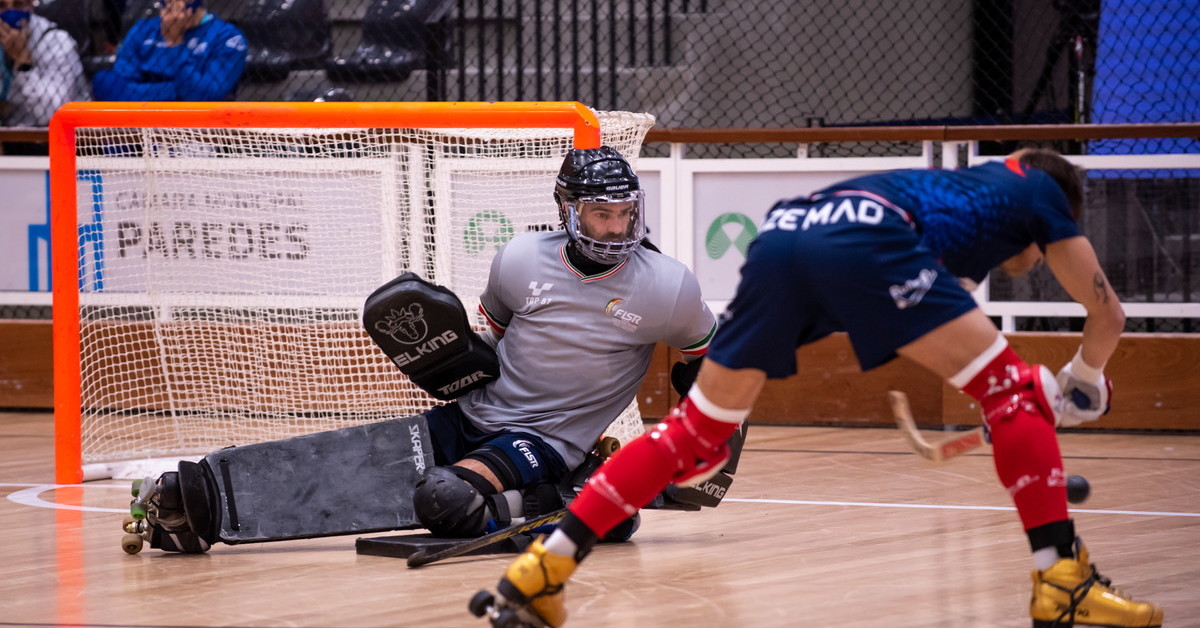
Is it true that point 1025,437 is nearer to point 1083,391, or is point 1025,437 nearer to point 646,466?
point 1083,391

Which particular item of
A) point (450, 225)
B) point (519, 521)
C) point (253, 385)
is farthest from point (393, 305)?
point (253, 385)

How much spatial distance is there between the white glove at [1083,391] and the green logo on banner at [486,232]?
2.51 m

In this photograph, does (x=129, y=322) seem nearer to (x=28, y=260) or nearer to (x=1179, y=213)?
(x=28, y=260)

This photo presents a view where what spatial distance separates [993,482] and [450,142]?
2.30 meters

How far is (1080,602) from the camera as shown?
8.63 ft

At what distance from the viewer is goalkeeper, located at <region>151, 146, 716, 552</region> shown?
3645mm

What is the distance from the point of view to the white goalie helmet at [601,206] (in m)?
3.68

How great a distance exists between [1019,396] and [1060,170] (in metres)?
0.55

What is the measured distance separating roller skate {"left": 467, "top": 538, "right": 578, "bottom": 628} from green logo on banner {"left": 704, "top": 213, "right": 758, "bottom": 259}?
3788 millimetres

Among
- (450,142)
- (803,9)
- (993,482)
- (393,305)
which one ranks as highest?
(803,9)

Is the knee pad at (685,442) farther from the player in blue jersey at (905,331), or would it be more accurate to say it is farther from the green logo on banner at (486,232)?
the green logo on banner at (486,232)

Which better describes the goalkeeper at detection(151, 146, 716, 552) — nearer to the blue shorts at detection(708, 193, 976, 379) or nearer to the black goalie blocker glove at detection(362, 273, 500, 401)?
the black goalie blocker glove at detection(362, 273, 500, 401)

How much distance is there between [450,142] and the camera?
5160 millimetres

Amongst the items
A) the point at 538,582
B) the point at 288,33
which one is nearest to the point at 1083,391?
the point at 538,582
